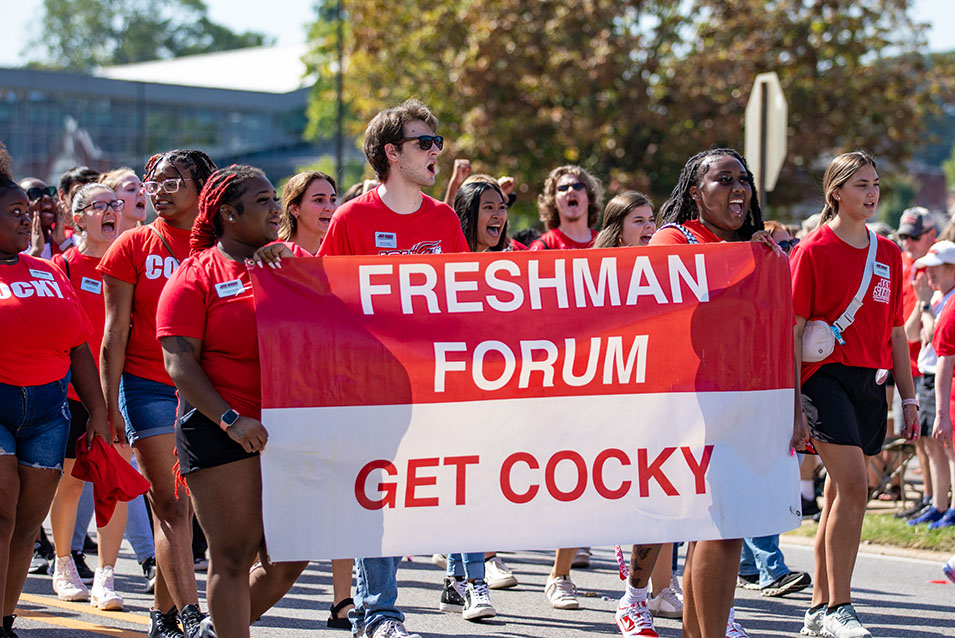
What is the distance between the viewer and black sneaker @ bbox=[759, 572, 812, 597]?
7297mm

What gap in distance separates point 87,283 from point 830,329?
4012mm

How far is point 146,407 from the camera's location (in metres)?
5.79

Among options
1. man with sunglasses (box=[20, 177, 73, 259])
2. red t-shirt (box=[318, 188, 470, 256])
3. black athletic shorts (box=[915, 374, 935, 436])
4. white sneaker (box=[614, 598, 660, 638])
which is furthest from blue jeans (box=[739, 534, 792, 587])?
man with sunglasses (box=[20, 177, 73, 259])

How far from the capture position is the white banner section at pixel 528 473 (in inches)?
187

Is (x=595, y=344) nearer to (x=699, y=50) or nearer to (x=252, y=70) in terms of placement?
(x=699, y=50)

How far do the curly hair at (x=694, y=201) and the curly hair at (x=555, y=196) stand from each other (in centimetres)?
320

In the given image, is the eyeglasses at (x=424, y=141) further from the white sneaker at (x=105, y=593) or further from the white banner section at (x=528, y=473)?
the white sneaker at (x=105, y=593)

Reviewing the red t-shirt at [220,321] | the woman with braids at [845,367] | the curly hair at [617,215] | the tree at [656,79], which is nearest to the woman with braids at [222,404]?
the red t-shirt at [220,321]

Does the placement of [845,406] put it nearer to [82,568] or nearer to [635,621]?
[635,621]

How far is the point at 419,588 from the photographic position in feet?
25.1

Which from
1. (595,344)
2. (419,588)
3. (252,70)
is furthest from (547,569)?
(252,70)

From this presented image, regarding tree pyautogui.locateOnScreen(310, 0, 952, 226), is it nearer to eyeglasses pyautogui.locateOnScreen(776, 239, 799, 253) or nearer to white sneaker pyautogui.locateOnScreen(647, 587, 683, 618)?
eyeglasses pyautogui.locateOnScreen(776, 239, 799, 253)

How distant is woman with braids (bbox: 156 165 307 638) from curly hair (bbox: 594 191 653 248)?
113 inches

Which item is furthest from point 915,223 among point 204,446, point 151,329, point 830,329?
point 204,446
